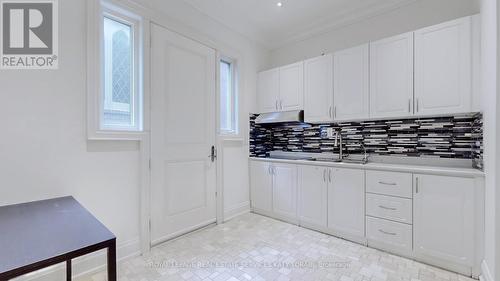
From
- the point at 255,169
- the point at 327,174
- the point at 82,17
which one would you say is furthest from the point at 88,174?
the point at 327,174

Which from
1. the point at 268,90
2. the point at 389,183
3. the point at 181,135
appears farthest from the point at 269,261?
the point at 268,90

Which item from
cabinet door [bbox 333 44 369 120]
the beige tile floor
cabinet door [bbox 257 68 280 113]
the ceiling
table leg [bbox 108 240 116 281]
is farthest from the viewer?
cabinet door [bbox 257 68 280 113]

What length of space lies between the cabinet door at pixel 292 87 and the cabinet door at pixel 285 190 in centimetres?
91

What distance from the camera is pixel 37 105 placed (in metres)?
1.71

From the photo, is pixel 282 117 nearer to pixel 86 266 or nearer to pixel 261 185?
pixel 261 185

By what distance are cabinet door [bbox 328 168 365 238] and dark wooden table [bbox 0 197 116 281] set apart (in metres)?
2.33

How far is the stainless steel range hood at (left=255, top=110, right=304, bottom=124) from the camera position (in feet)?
10.5

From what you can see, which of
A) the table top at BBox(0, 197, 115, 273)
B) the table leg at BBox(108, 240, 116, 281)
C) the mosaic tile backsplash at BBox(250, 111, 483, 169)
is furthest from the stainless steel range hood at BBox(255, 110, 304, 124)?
the table leg at BBox(108, 240, 116, 281)

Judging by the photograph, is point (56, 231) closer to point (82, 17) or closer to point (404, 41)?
point (82, 17)

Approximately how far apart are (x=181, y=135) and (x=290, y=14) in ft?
7.19

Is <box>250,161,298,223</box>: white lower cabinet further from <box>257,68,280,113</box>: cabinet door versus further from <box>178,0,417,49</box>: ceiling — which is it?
<box>178,0,417,49</box>: ceiling

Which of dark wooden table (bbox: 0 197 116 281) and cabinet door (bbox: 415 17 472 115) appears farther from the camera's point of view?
cabinet door (bbox: 415 17 472 115)

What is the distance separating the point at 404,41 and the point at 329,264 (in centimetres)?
240

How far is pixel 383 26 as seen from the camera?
2.87 m
